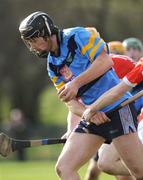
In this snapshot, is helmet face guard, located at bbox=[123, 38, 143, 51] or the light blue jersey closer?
the light blue jersey

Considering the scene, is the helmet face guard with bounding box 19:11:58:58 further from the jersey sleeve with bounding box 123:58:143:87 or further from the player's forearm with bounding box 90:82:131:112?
the jersey sleeve with bounding box 123:58:143:87

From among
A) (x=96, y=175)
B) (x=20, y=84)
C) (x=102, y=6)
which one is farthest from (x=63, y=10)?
(x=96, y=175)

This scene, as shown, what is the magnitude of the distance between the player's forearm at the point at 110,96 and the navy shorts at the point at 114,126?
1.13 ft

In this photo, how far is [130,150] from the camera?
27.9 feet

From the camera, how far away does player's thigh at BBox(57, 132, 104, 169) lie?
27.2 ft

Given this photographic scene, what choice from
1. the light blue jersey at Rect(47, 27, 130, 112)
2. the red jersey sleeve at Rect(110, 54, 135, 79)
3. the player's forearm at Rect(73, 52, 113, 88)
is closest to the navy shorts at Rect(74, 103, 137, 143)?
the light blue jersey at Rect(47, 27, 130, 112)

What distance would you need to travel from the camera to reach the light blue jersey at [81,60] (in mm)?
8445

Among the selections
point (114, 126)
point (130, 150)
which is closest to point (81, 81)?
point (114, 126)

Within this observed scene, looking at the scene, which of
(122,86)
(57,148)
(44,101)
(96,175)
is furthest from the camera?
(44,101)

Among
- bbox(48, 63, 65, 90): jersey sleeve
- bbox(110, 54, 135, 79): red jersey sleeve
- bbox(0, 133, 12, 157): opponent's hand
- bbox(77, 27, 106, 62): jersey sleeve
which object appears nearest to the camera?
bbox(77, 27, 106, 62): jersey sleeve

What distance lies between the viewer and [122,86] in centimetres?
794

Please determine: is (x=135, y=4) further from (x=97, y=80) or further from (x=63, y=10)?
(x=97, y=80)

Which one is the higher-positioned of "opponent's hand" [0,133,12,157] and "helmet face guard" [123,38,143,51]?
"opponent's hand" [0,133,12,157]

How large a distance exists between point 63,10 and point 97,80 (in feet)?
83.6
